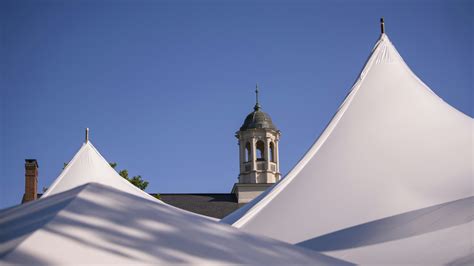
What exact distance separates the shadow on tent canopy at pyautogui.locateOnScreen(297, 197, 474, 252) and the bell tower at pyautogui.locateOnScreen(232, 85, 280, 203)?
26961 millimetres

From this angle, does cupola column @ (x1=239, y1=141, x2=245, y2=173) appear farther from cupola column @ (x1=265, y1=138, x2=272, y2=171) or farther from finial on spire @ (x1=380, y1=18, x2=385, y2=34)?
finial on spire @ (x1=380, y1=18, x2=385, y2=34)

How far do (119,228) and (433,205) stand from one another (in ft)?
15.1

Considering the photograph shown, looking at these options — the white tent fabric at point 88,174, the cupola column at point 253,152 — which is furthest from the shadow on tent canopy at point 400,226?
the cupola column at point 253,152

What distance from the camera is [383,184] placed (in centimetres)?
761

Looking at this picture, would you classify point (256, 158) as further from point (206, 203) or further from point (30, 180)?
point (30, 180)

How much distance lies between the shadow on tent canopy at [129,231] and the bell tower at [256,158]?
1193 inches

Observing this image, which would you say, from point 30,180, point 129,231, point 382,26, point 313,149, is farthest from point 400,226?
point 30,180

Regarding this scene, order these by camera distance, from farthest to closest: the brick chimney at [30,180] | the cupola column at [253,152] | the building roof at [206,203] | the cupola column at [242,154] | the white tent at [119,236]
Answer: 1. the cupola column at [242,154]
2. the cupola column at [253,152]
3. the building roof at [206,203]
4. the brick chimney at [30,180]
5. the white tent at [119,236]

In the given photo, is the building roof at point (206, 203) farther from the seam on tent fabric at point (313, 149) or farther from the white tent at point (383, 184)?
the white tent at point (383, 184)

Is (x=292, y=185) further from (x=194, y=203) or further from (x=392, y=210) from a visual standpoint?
(x=194, y=203)

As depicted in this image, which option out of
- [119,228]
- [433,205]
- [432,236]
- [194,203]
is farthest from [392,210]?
[194,203]

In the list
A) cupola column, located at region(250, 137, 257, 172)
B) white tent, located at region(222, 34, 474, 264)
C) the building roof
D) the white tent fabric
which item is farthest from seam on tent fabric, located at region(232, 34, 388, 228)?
cupola column, located at region(250, 137, 257, 172)

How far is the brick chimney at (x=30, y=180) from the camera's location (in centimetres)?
2169

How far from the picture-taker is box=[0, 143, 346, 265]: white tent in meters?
3.09
